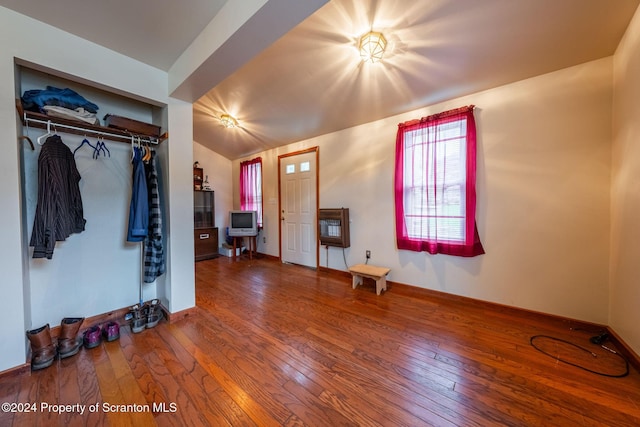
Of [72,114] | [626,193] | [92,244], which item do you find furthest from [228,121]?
[626,193]

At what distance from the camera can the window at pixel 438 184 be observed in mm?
2371

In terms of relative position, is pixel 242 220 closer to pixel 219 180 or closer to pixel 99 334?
pixel 219 180

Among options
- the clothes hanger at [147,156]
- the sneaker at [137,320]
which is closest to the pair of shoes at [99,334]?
the sneaker at [137,320]

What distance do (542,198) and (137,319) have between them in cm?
395

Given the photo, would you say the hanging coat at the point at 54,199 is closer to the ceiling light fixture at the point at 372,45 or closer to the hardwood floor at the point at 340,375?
the hardwood floor at the point at 340,375

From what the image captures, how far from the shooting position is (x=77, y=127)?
1838 millimetres

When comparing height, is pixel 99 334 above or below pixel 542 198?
below

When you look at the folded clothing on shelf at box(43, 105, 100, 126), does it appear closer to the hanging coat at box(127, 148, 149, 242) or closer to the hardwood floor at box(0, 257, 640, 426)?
the hanging coat at box(127, 148, 149, 242)

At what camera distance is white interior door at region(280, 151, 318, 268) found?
393 cm

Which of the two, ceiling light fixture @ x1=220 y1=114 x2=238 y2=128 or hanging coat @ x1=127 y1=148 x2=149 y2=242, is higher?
ceiling light fixture @ x1=220 y1=114 x2=238 y2=128

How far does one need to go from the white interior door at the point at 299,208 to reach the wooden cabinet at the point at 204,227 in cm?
162

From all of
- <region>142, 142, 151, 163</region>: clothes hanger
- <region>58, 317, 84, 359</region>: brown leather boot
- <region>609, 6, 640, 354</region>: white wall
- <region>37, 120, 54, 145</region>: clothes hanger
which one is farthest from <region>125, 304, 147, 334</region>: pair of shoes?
<region>609, 6, 640, 354</region>: white wall

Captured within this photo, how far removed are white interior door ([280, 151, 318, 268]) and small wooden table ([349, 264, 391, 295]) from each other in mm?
1054

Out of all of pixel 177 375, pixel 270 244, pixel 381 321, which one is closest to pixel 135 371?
pixel 177 375
